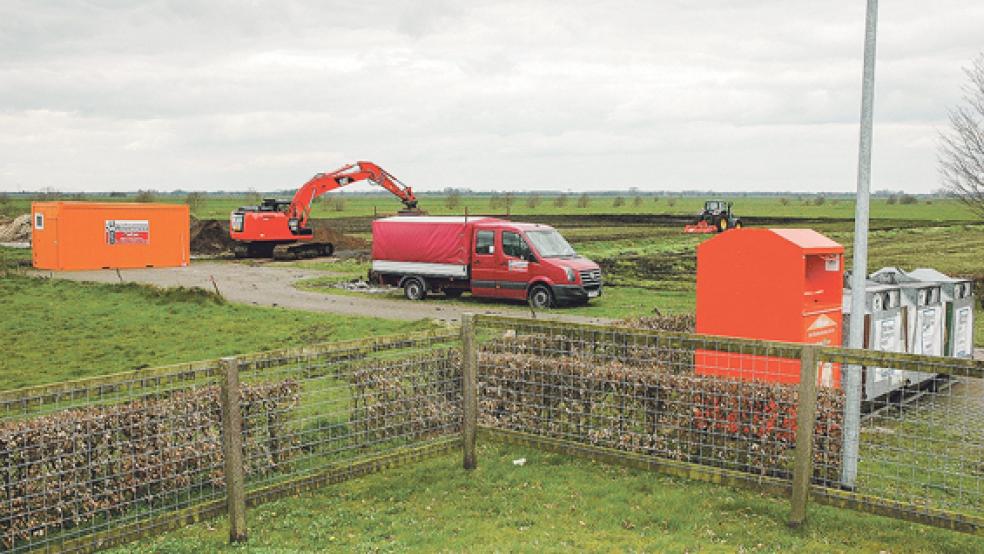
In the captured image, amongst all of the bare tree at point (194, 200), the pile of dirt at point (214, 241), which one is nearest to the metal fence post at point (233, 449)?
the pile of dirt at point (214, 241)

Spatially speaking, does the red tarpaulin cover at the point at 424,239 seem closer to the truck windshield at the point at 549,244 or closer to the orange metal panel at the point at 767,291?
the truck windshield at the point at 549,244

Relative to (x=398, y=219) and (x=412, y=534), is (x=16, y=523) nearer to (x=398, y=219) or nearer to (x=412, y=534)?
(x=412, y=534)

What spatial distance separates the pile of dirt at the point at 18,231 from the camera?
53750 mm

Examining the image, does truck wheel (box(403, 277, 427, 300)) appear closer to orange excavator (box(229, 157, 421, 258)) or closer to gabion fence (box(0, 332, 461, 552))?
orange excavator (box(229, 157, 421, 258))

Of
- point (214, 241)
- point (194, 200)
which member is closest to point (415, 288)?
point (214, 241)

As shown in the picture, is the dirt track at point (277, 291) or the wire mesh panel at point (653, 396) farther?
the dirt track at point (277, 291)

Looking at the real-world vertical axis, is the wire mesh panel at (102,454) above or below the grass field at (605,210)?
below

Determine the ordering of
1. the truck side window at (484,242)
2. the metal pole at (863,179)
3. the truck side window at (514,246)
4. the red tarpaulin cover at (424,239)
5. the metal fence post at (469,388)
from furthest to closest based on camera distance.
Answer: the red tarpaulin cover at (424,239) < the truck side window at (484,242) < the truck side window at (514,246) < the metal fence post at (469,388) < the metal pole at (863,179)

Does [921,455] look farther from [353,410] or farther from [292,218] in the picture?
[292,218]

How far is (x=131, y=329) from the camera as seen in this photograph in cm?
2056

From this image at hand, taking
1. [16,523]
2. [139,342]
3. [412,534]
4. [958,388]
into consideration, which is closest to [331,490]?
[412,534]

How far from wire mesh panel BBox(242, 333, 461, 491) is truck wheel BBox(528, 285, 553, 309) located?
1542 centimetres

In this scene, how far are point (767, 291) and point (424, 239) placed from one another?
17.5m

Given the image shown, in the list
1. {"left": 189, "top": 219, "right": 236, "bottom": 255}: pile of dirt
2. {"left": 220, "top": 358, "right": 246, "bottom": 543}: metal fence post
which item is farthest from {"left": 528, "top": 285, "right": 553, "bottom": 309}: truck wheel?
Answer: {"left": 189, "top": 219, "right": 236, "bottom": 255}: pile of dirt
